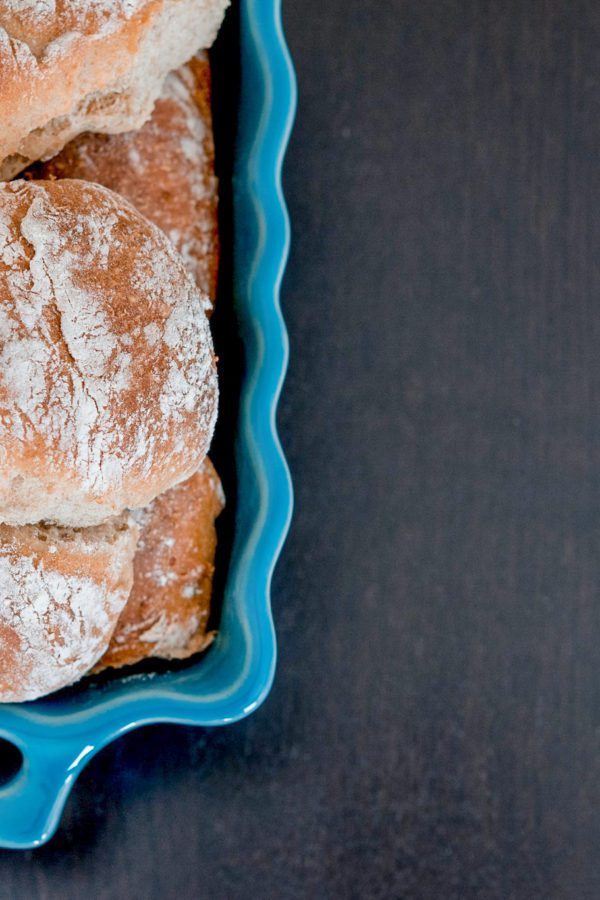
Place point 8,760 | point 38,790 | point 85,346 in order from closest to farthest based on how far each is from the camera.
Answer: point 85,346 → point 38,790 → point 8,760

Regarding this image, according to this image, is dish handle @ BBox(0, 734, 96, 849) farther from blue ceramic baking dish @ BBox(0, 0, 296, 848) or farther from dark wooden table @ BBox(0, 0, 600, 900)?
dark wooden table @ BBox(0, 0, 600, 900)

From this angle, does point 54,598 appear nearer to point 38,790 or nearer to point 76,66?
point 38,790

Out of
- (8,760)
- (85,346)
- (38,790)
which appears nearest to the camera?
(85,346)

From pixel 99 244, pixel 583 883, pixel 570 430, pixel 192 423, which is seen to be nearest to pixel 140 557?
pixel 192 423

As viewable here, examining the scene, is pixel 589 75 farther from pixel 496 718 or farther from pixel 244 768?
pixel 244 768

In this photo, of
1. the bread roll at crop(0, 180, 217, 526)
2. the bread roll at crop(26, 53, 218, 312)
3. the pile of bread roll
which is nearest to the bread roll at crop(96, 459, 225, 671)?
the pile of bread roll

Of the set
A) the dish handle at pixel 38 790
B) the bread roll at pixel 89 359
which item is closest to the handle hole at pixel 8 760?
the dish handle at pixel 38 790

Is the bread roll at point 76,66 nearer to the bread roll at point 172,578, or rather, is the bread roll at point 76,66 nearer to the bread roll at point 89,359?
the bread roll at point 89,359

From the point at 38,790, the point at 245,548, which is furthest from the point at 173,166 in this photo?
the point at 38,790
